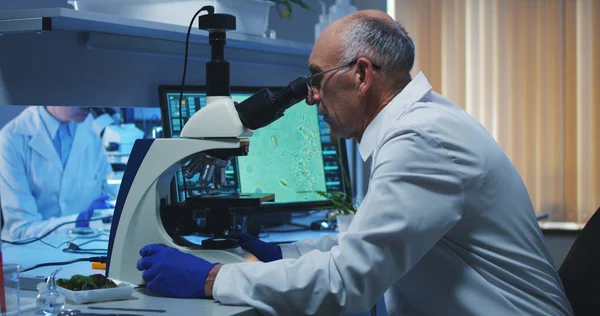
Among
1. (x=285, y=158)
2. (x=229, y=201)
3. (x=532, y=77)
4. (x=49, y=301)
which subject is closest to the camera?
(x=49, y=301)

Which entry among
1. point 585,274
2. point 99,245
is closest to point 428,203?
point 585,274

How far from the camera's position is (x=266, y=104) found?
141 cm

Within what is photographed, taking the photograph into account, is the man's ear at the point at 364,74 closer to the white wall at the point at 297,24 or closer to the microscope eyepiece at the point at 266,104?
the microscope eyepiece at the point at 266,104

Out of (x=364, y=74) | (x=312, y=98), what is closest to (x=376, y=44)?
(x=364, y=74)

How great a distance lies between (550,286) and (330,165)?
1.14 meters

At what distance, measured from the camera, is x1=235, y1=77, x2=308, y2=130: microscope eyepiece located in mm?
1409

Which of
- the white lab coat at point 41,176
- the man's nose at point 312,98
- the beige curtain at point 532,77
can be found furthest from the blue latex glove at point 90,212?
the beige curtain at point 532,77

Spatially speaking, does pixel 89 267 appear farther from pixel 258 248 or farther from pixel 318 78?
pixel 318 78

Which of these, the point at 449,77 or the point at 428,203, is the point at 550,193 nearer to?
the point at 449,77

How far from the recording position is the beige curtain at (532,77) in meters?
3.14

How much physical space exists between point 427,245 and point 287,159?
109cm

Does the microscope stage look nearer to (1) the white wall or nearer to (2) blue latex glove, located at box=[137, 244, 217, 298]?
(2) blue latex glove, located at box=[137, 244, 217, 298]

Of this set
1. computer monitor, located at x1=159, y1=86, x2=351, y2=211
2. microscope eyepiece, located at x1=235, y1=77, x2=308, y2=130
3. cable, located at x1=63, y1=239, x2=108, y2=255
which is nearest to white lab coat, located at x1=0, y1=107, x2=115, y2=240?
cable, located at x1=63, y1=239, x2=108, y2=255

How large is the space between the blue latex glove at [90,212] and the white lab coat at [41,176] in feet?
0.20
